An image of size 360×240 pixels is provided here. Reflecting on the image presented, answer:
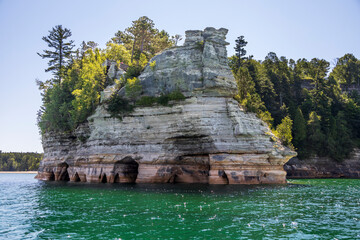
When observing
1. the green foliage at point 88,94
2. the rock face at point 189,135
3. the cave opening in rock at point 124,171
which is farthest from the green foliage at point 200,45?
the cave opening in rock at point 124,171

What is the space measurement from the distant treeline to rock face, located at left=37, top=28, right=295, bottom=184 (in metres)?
116

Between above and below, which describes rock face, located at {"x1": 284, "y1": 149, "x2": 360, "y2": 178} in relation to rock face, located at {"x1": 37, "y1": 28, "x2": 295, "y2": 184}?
below

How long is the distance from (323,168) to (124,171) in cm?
4265

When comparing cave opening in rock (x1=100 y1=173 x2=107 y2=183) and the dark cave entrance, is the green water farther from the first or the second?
the dark cave entrance

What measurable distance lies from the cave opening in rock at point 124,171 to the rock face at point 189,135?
149mm

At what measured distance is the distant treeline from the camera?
144150mm

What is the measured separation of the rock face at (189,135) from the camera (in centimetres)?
3584

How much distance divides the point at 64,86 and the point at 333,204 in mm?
50727

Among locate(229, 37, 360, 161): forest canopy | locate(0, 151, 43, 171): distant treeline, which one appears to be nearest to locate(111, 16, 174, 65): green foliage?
locate(229, 37, 360, 161): forest canopy

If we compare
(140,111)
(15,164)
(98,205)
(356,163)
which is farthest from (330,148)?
(15,164)

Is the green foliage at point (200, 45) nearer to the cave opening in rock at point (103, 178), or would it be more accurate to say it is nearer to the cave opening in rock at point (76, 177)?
the cave opening in rock at point (103, 178)

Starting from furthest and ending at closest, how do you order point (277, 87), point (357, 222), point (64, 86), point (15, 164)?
point (15, 164), point (277, 87), point (64, 86), point (357, 222)

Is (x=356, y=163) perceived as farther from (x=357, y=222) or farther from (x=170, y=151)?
(x=357, y=222)

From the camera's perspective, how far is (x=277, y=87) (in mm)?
72312
